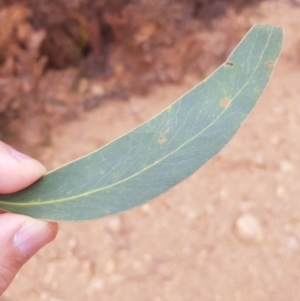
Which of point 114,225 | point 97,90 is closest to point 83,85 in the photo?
point 97,90

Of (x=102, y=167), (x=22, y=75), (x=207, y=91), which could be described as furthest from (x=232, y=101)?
(x=22, y=75)

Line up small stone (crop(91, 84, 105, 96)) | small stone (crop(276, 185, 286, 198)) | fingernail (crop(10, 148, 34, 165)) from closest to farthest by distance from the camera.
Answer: fingernail (crop(10, 148, 34, 165))
small stone (crop(276, 185, 286, 198))
small stone (crop(91, 84, 105, 96))

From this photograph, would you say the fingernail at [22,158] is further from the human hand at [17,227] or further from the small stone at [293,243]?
the small stone at [293,243]

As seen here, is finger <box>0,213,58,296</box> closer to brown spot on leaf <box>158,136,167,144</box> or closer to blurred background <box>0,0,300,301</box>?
brown spot on leaf <box>158,136,167,144</box>

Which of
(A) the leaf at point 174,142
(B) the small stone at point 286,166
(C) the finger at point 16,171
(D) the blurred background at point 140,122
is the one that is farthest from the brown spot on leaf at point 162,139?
(B) the small stone at point 286,166

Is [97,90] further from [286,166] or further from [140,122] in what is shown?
[286,166]

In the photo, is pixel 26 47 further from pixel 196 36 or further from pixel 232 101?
pixel 232 101

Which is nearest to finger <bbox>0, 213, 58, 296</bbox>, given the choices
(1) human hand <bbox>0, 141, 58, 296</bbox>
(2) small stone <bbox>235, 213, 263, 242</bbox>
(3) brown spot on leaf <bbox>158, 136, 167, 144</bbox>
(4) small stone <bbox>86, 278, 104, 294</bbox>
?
(1) human hand <bbox>0, 141, 58, 296</bbox>
